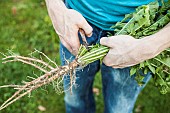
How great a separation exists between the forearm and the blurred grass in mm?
1248

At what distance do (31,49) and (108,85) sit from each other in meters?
1.51

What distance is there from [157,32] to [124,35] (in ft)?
0.49

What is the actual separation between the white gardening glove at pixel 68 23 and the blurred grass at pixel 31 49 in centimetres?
84

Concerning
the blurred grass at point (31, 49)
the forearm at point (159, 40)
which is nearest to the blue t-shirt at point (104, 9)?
the forearm at point (159, 40)

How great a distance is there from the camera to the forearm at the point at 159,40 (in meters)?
1.73

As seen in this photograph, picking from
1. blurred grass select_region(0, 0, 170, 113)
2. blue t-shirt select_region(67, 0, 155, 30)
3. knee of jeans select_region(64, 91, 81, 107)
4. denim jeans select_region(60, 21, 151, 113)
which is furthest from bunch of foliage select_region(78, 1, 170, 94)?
blurred grass select_region(0, 0, 170, 113)

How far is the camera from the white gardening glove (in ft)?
6.19

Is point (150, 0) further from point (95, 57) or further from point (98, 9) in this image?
point (95, 57)

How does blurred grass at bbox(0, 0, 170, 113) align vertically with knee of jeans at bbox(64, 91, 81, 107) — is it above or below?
above

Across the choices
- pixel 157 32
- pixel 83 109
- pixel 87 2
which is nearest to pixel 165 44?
pixel 157 32

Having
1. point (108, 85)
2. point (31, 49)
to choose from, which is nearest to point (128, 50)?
point (108, 85)

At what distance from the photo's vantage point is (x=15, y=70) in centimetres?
335

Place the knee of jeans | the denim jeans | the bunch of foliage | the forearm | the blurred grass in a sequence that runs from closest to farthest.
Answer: the forearm
the bunch of foliage
the denim jeans
the knee of jeans
the blurred grass

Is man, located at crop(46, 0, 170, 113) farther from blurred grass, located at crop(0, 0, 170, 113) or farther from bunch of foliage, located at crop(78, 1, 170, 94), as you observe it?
blurred grass, located at crop(0, 0, 170, 113)
